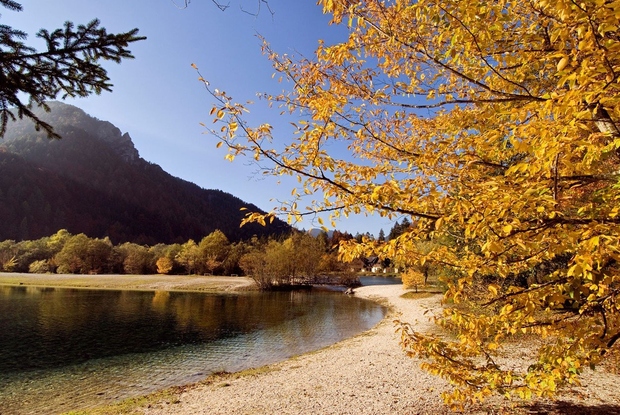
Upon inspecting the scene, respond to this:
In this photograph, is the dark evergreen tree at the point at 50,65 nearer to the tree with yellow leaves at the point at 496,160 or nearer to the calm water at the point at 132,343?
the tree with yellow leaves at the point at 496,160

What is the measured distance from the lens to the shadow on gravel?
701 cm

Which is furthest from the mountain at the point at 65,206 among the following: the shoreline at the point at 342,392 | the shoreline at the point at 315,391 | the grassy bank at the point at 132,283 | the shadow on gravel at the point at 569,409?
the shadow on gravel at the point at 569,409

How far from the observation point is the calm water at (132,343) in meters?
12.5

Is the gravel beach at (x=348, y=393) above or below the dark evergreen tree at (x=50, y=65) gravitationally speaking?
below

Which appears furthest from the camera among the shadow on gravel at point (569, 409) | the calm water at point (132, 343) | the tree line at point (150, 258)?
the tree line at point (150, 258)

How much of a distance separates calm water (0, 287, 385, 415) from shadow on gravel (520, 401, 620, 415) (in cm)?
1148

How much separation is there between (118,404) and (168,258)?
7421cm

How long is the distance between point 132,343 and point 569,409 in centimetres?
2036

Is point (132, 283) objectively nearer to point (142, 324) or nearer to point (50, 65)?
point (142, 324)

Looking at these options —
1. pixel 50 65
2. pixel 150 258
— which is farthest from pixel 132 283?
pixel 50 65

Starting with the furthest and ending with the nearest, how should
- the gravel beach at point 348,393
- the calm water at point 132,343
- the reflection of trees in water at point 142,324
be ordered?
the reflection of trees in water at point 142,324 → the calm water at point 132,343 → the gravel beach at point 348,393

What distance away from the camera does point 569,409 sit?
7238 mm

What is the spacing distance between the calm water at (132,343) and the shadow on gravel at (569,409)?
11.5 metres

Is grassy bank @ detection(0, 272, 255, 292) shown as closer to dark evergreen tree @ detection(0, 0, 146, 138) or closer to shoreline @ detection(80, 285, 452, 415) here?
shoreline @ detection(80, 285, 452, 415)
